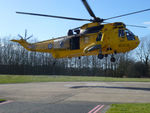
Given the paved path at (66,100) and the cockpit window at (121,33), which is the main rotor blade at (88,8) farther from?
the paved path at (66,100)

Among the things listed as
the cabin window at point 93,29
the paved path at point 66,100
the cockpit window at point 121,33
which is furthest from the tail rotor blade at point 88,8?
the paved path at point 66,100

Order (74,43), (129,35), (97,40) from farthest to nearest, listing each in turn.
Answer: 1. (74,43)
2. (97,40)
3. (129,35)

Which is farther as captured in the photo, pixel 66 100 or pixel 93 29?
pixel 93 29

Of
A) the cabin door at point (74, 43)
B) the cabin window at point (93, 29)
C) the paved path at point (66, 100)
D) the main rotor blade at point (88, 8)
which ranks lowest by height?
the paved path at point (66, 100)

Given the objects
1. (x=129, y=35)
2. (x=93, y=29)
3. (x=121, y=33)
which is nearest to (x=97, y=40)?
(x=93, y=29)

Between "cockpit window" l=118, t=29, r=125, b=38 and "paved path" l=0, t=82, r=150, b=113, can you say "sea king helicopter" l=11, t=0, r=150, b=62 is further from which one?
"paved path" l=0, t=82, r=150, b=113

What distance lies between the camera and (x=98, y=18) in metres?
18.0

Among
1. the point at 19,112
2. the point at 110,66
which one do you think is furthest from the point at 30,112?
the point at 110,66

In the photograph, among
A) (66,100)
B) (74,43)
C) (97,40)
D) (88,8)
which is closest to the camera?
(66,100)

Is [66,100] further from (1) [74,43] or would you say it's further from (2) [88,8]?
(1) [74,43]

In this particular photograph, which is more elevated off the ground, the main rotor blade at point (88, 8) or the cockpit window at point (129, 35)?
the main rotor blade at point (88, 8)

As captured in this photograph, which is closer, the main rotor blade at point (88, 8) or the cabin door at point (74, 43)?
the main rotor blade at point (88, 8)

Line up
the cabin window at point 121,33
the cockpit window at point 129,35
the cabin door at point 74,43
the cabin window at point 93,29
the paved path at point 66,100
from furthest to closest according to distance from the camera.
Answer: the cabin door at point 74,43, the cabin window at point 93,29, the cabin window at point 121,33, the cockpit window at point 129,35, the paved path at point 66,100

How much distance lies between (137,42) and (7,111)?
532 inches
